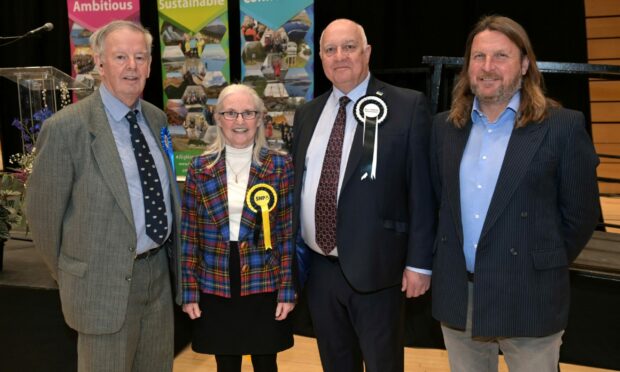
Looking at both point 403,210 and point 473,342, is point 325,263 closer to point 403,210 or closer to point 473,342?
point 403,210

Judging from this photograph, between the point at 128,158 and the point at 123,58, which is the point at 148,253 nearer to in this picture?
the point at 128,158

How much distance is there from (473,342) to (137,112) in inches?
57.8

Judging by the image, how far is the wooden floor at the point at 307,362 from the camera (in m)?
3.14

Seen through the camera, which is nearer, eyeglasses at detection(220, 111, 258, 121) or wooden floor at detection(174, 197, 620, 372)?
eyeglasses at detection(220, 111, 258, 121)

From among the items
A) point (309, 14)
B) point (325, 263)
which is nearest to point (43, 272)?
point (325, 263)

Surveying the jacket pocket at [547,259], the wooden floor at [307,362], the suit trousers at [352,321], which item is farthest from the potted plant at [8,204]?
the jacket pocket at [547,259]

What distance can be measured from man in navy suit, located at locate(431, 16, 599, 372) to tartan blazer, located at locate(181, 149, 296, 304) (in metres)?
A: 0.59

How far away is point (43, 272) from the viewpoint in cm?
307

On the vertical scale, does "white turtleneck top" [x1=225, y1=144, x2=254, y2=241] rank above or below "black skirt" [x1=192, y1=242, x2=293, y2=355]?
above

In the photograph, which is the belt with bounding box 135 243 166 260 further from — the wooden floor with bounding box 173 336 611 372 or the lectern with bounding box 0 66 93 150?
the lectern with bounding box 0 66 93 150

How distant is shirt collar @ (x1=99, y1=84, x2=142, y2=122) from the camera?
6.33 ft

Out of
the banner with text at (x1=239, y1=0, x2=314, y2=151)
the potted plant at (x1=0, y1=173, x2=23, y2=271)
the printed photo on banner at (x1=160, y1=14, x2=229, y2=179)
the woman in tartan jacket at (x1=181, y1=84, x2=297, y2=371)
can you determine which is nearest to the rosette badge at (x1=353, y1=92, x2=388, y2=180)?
the woman in tartan jacket at (x1=181, y1=84, x2=297, y2=371)

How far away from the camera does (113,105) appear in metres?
1.93

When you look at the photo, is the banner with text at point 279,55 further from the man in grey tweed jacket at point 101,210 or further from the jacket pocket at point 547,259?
the jacket pocket at point 547,259
